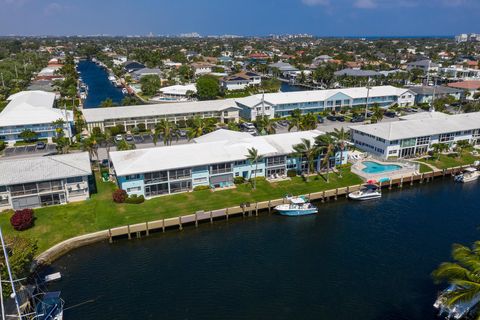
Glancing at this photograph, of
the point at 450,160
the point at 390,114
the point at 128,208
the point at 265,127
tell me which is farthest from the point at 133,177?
the point at 390,114

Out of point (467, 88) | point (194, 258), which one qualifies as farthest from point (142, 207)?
point (467, 88)

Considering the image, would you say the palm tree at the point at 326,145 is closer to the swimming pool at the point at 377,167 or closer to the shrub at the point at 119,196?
the swimming pool at the point at 377,167

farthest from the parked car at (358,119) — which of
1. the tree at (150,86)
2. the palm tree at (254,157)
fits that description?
the tree at (150,86)

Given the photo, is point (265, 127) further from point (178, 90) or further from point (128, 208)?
point (178, 90)

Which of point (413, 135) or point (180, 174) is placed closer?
point (180, 174)

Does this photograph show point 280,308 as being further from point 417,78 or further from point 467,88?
point 417,78
